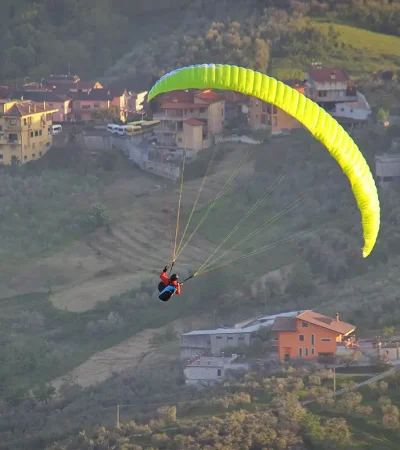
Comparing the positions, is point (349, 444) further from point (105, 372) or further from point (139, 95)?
point (139, 95)

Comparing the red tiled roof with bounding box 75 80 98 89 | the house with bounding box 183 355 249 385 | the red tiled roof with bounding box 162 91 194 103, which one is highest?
the red tiled roof with bounding box 75 80 98 89

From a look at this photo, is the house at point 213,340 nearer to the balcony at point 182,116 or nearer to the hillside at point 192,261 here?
the hillside at point 192,261

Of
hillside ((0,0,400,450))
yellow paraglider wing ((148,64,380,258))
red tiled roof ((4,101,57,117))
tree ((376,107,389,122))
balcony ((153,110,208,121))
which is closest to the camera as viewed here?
yellow paraglider wing ((148,64,380,258))

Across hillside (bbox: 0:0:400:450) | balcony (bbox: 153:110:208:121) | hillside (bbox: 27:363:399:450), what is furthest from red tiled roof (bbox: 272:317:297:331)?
balcony (bbox: 153:110:208:121)

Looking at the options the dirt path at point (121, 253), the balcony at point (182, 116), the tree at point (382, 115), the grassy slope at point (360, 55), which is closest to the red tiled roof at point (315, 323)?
the dirt path at point (121, 253)

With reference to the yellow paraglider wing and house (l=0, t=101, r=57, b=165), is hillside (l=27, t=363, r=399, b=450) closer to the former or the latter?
the yellow paraglider wing

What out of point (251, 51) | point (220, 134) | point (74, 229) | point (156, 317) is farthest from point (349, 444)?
point (251, 51)
